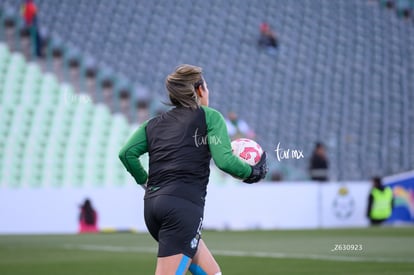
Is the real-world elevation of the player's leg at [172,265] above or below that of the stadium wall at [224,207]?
above

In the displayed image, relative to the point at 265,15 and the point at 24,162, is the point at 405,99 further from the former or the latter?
the point at 24,162

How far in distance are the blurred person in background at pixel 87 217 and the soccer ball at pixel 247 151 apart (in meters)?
15.7

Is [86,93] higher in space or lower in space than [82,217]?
higher

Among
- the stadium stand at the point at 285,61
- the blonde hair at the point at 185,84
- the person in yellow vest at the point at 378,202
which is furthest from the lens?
the stadium stand at the point at 285,61

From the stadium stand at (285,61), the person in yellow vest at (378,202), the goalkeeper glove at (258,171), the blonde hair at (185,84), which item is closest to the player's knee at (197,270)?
the goalkeeper glove at (258,171)

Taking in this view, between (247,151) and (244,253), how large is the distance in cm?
839

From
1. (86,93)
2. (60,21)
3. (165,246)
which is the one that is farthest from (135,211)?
(165,246)

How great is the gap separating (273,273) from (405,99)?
21.5 m

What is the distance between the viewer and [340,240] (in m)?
16.5

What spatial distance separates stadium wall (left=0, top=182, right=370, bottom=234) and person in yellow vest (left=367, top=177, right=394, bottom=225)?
72cm

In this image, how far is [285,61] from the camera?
103 ft

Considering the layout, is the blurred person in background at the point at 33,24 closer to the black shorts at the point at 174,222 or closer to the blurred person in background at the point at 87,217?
the blurred person in background at the point at 87,217

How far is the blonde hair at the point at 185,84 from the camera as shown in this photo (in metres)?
5.43

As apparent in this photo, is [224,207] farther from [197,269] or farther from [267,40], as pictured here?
[197,269]
